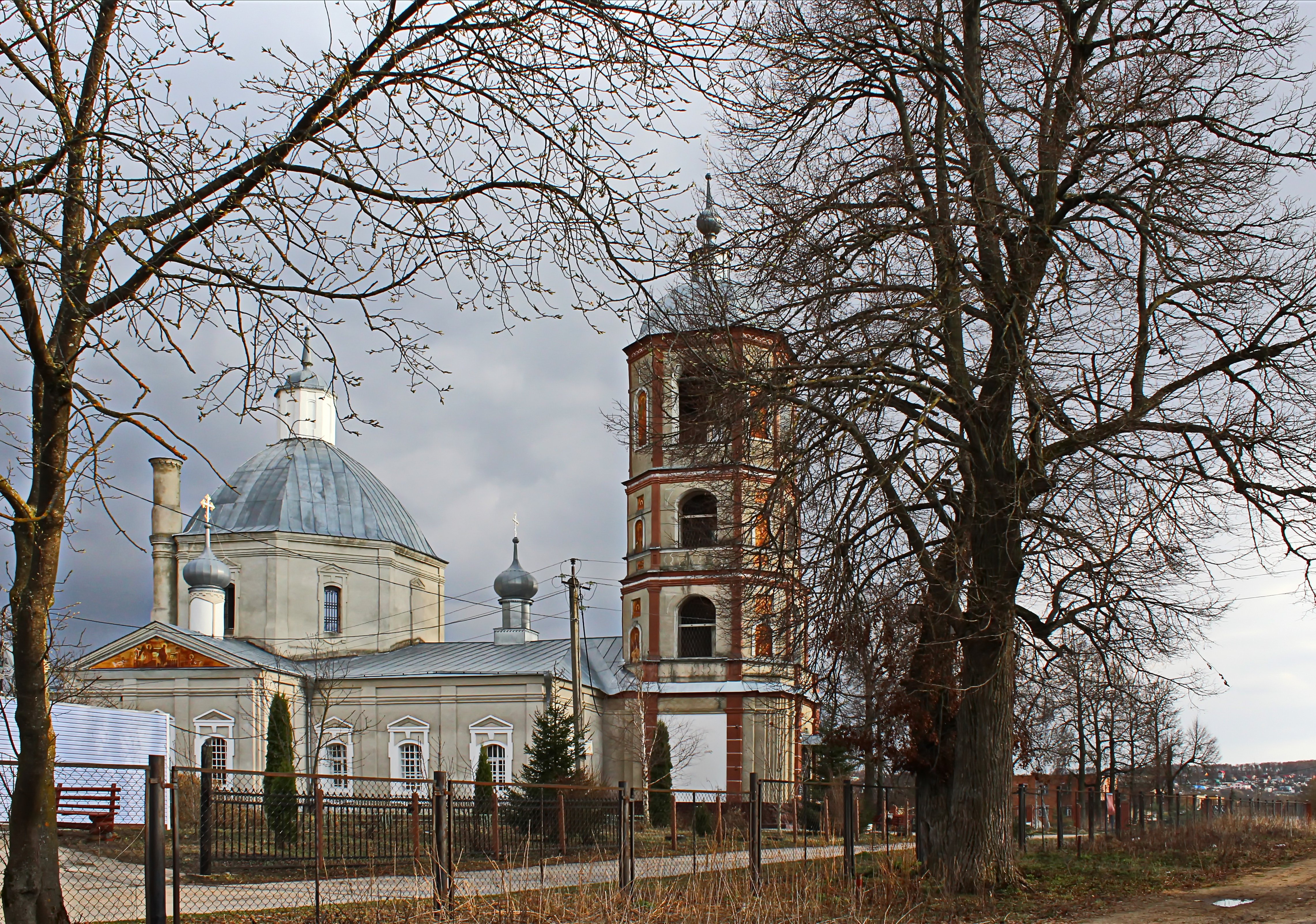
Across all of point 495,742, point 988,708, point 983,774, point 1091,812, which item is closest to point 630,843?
point 983,774

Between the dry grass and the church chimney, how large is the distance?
3277cm

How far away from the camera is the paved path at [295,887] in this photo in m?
11.8

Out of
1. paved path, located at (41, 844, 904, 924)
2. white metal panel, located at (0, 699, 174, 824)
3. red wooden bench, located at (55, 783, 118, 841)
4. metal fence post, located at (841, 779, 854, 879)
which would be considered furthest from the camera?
white metal panel, located at (0, 699, 174, 824)

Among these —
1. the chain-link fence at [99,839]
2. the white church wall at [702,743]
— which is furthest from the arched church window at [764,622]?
the white church wall at [702,743]

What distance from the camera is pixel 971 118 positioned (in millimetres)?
14789

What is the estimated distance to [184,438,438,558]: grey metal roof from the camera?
4547cm

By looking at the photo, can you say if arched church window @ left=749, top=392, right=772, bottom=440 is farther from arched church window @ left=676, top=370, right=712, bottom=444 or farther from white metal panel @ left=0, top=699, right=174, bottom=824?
white metal panel @ left=0, top=699, right=174, bottom=824

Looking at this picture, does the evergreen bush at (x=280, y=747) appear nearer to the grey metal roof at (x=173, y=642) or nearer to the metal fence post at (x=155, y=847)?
the grey metal roof at (x=173, y=642)

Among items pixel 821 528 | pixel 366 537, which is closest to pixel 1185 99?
pixel 821 528

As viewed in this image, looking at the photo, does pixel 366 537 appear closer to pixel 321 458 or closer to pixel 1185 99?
pixel 321 458

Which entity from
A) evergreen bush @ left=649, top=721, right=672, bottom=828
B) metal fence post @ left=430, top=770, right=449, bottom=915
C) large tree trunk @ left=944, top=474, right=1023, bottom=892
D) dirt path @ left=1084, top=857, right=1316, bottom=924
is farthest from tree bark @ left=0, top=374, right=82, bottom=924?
evergreen bush @ left=649, top=721, right=672, bottom=828

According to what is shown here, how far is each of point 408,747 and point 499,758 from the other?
3.19 metres

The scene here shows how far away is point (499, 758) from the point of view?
39.6 meters

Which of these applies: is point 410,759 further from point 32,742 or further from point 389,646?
point 32,742
